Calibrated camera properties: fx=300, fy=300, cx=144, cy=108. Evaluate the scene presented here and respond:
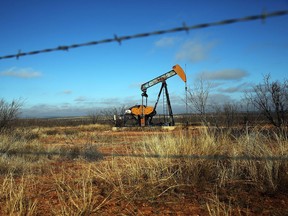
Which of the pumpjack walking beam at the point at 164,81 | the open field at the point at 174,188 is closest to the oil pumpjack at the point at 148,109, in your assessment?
the pumpjack walking beam at the point at 164,81

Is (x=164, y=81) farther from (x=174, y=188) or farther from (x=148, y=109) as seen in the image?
(x=174, y=188)

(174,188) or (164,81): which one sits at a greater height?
(164,81)

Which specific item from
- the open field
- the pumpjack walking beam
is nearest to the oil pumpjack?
the pumpjack walking beam

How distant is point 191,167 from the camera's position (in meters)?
5.16

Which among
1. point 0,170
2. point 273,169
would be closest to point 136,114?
point 0,170

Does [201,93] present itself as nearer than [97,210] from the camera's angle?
No

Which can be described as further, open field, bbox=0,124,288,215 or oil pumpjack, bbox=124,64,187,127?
oil pumpjack, bbox=124,64,187,127

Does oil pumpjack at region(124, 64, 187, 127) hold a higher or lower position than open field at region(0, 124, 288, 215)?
higher

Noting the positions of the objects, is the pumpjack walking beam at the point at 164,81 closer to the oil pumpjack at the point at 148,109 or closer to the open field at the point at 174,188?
the oil pumpjack at the point at 148,109

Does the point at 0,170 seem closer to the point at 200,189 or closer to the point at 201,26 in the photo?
the point at 200,189

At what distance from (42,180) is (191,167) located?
2.92 metres

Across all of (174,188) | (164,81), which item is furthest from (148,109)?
(174,188)

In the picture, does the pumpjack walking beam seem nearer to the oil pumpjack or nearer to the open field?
the oil pumpjack

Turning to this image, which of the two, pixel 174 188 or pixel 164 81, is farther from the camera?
pixel 164 81
